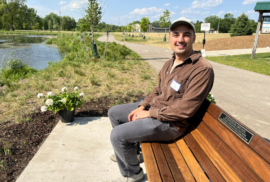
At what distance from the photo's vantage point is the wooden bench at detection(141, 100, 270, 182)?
1218 mm

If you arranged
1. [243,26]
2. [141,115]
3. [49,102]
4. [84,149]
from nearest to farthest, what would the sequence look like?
[141,115], [84,149], [49,102], [243,26]

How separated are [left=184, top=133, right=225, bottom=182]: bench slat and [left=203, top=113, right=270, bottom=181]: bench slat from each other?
222mm

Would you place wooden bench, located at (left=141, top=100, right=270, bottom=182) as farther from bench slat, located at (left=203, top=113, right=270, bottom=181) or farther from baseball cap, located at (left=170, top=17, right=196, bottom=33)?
baseball cap, located at (left=170, top=17, right=196, bottom=33)

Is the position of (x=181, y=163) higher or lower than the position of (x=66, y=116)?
higher

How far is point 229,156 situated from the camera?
4.76ft

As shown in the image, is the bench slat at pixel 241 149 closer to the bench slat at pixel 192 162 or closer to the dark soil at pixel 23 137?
the bench slat at pixel 192 162

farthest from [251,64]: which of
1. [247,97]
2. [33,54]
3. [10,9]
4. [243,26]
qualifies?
[10,9]

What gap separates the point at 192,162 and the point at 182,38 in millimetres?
1148

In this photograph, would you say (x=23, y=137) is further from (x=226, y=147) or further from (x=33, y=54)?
(x=33, y=54)

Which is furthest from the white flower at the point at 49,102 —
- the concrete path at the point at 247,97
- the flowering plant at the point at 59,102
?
the concrete path at the point at 247,97

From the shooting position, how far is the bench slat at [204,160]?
1.46 meters

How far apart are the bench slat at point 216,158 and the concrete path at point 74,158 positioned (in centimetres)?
94

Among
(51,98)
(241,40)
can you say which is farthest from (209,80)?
(241,40)

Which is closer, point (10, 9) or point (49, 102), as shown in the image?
point (49, 102)
